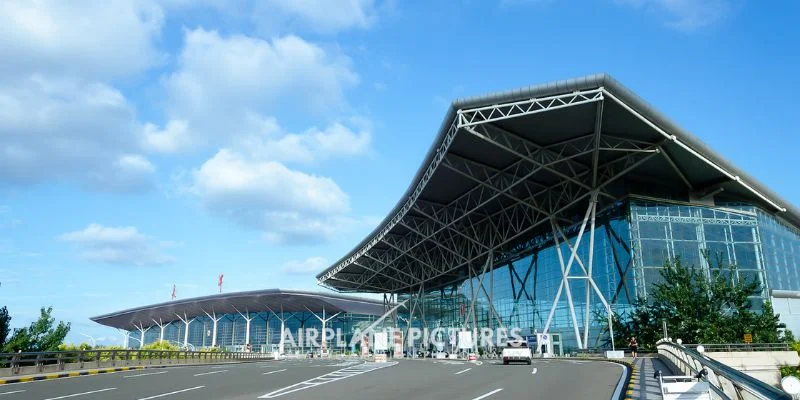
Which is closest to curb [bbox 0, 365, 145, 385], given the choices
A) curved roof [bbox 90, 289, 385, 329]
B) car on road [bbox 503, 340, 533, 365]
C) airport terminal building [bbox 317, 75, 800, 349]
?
car on road [bbox 503, 340, 533, 365]

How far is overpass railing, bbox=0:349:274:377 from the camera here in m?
25.1

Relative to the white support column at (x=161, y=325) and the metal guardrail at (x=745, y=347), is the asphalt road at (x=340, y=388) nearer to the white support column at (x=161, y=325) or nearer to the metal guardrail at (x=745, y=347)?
the metal guardrail at (x=745, y=347)

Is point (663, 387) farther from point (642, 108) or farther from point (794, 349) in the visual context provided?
point (794, 349)

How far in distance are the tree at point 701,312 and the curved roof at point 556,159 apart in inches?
282

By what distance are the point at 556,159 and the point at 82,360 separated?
106 ft

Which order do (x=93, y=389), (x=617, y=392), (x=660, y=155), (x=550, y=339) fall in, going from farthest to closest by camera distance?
1. (x=550, y=339)
2. (x=660, y=155)
3. (x=93, y=389)
4. (x=617, y=392)

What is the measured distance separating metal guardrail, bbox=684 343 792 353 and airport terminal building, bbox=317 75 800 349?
11.8 metres

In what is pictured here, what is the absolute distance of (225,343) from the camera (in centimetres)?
12238

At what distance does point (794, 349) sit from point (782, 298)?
17.3 meters

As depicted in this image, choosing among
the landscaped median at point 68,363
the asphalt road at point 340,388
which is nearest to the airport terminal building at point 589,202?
the asphalt road at point 340,388

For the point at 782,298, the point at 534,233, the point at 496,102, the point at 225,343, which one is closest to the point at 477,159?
the point at 496,102

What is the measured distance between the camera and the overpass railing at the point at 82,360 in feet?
82.4

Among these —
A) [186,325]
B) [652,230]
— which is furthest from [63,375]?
[186,325]

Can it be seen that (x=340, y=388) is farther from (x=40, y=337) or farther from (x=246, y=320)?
(x=246, y=320)
